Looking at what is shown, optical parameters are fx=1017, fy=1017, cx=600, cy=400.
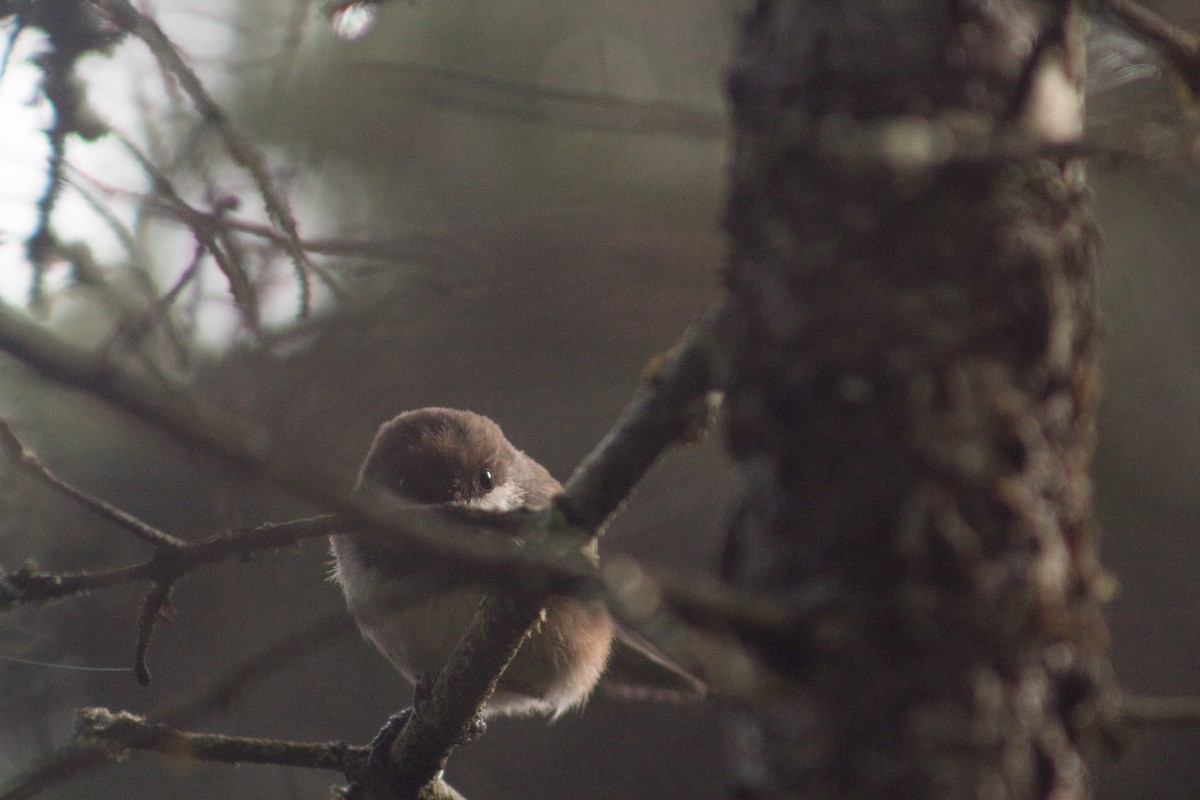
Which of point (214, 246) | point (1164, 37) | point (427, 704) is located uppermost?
point (1164, 37)

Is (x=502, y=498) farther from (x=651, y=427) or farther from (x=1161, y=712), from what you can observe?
(x=1161, y=712)

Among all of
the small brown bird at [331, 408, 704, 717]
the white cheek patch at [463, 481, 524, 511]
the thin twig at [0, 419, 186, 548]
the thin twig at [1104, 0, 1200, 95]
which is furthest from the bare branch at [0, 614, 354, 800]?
the white cheek patch at [463, 481, 524, 511]

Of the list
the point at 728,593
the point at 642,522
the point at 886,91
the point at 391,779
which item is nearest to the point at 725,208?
the point at 886,91

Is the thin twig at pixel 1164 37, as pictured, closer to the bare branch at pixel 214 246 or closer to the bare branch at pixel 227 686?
the bare branch at pixel 227 686

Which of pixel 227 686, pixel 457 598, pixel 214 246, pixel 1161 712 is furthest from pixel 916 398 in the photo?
pixel 457 598

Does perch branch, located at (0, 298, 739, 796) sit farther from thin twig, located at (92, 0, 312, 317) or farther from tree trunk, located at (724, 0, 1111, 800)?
thin twig, located at (92, 0, 312, 317)

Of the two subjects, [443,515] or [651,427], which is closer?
[443,515]

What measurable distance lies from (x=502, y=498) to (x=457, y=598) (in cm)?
65

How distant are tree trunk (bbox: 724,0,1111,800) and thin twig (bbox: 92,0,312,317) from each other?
3.70ft

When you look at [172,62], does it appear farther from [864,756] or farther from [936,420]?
[864,756]

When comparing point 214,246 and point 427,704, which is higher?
point 214,246

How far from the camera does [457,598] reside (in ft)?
10.1

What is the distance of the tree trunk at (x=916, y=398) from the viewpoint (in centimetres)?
99

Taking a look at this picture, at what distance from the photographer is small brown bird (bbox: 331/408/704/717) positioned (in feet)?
10.3
